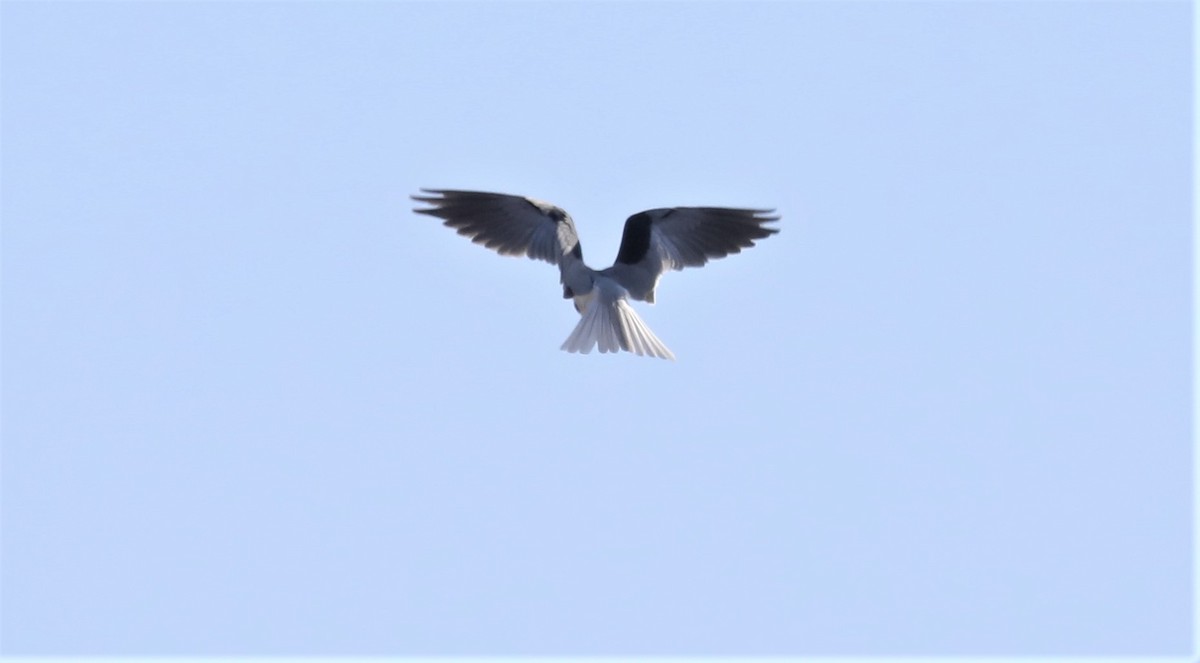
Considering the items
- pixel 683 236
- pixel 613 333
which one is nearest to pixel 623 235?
pixel 683 236

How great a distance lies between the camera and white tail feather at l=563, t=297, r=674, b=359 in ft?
41.6

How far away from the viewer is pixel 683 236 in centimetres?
1436

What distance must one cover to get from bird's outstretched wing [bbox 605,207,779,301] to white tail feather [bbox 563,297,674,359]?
897 millimetres

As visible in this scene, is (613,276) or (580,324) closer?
(580,324)

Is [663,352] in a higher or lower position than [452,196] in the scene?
lower

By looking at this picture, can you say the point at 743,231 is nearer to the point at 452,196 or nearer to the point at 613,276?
the point at 613,276

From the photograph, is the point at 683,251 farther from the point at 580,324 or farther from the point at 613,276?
the point at 580,324

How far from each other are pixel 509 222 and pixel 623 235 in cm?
113

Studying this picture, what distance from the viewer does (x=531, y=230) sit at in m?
14.4

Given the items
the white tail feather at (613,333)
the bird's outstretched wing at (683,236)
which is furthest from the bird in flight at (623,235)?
the white tail feather at (613,333)

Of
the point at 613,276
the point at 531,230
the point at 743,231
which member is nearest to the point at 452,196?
the point at 531,230

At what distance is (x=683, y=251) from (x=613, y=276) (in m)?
0.87

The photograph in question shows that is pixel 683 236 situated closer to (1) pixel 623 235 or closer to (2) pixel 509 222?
(1) pixel 623 235

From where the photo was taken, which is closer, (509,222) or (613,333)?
(613,333)
